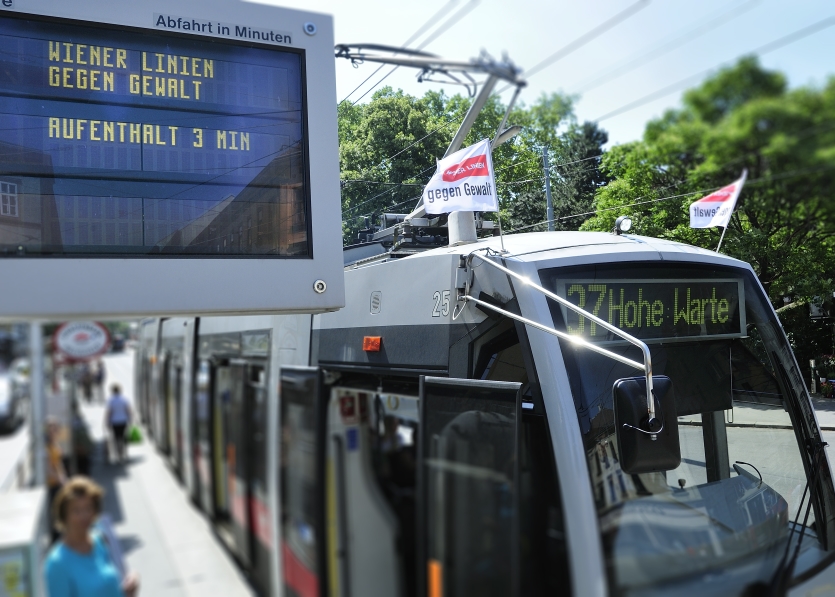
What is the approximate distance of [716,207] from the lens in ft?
9.62

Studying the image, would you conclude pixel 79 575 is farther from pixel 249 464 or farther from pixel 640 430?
pixel 640 430

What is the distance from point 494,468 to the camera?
3.12 metres

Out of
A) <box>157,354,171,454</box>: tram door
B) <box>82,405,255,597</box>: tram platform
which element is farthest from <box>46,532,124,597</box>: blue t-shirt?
<box>157,354,171,454</box>: tram door

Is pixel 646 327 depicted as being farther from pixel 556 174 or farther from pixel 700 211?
pixel 556 174

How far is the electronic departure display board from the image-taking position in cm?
Answer: 297

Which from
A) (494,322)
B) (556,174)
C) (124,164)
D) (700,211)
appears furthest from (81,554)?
(700,211)

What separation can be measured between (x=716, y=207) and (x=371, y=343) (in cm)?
199

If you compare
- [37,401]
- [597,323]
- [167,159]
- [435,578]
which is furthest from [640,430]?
[37,401]

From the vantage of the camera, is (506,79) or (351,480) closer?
(506,79)

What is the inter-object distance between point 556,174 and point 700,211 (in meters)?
0.76

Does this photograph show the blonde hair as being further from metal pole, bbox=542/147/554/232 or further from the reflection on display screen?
metal pole, bbox=542/147/554/232

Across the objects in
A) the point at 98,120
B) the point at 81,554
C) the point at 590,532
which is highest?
the point at 98,120

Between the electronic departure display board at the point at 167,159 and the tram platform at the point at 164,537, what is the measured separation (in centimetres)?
502

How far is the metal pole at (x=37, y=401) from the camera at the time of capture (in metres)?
9.27
